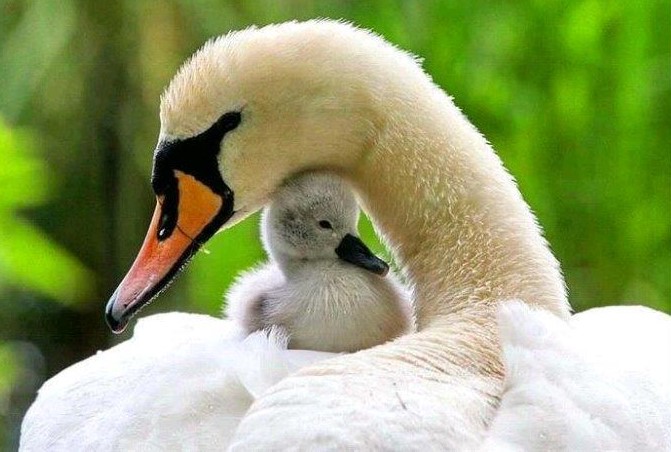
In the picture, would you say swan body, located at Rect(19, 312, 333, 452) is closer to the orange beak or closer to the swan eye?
the orange beak

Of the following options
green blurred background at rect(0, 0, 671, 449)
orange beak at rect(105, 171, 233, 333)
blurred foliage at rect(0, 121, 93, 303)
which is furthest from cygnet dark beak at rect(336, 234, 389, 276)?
green blurred background at rect(0, 0, 671, 449)

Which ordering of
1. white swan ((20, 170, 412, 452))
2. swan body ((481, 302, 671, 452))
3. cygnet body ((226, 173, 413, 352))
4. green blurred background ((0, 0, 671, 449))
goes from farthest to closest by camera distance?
1. green blurred background ((0, 0, 671, 449))
2. cygnet body ((226, 173, 413, 352))
3. white swan ((20, 170, 412, 452))
4. swan body ((481, 302, 671, 452))

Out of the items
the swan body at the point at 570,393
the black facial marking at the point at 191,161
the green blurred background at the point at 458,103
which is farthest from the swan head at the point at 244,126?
the green blurred background at the point at 458,103

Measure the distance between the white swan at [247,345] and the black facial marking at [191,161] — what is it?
3.5 inches

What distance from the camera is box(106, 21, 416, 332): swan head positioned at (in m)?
1.43

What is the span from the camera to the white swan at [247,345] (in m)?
A: 1.32

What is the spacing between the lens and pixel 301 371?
4.21 ft

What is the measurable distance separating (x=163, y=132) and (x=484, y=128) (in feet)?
5.58

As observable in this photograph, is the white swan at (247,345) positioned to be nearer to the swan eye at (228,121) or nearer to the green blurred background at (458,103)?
the swan eye at (228,121)

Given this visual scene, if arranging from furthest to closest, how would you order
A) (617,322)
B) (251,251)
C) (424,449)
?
(251,251)
(617,322)
(424,449)

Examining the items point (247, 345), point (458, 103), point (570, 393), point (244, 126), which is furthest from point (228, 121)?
point (458, 103)

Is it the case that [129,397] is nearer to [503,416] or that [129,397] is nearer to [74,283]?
[503,416]

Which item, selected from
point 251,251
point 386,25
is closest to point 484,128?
point 386,25

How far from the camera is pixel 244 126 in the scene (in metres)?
1.45
